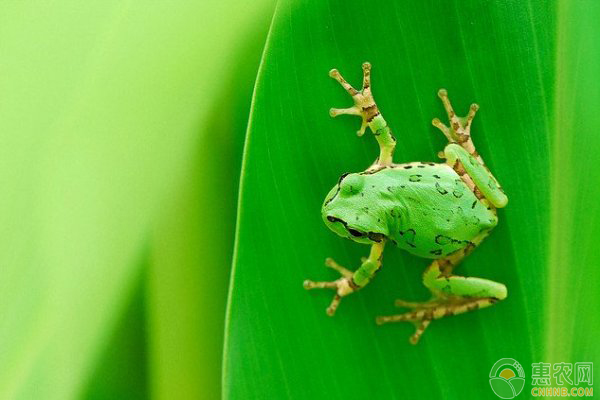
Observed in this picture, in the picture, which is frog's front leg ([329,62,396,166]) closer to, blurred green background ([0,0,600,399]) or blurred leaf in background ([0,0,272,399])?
blurred green background ([0,0,600,399])

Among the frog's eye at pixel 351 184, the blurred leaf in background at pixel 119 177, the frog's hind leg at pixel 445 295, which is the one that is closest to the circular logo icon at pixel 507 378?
the frog's hind leg at pixel 445 295

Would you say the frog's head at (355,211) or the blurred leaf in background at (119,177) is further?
the blurred leaf in background at (119,177)

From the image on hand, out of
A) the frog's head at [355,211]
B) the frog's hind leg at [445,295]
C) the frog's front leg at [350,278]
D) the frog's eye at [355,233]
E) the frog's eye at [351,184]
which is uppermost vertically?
the frog's eye at [351,184]

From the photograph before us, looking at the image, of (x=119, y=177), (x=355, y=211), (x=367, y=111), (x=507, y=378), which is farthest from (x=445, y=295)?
(x=119, y=177)

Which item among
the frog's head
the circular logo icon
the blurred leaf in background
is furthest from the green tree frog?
the blurred leaf in background

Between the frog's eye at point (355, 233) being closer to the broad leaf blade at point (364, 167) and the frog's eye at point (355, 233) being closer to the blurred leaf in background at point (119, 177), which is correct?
the broad leaf blade at point (364, 167)

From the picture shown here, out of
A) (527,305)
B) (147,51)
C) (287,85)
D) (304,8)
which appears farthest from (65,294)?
(527,305)

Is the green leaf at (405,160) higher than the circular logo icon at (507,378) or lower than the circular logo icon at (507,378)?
higher

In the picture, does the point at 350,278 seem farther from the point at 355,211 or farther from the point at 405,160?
the point at 405,160
